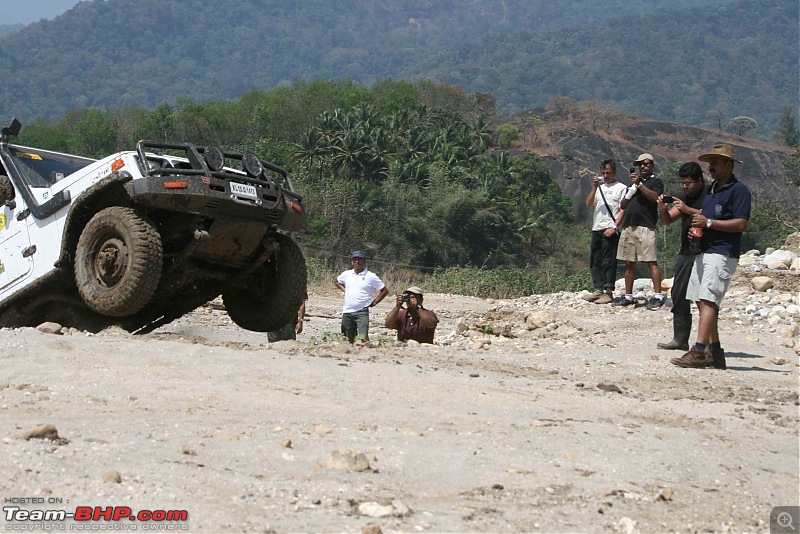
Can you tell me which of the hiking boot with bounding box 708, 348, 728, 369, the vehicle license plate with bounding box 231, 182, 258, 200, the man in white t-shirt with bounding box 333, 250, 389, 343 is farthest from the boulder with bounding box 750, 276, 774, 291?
the vehicle license plate with bounding box 231, 182, 258, 200

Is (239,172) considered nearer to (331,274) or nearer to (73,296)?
(73,296)

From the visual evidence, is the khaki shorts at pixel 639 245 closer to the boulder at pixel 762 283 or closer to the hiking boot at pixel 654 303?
the hiking boot at pixel 654 303

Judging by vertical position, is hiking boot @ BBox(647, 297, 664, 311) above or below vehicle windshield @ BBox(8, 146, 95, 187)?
below

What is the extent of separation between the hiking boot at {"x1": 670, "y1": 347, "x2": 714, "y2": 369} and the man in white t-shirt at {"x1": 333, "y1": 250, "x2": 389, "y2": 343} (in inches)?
139

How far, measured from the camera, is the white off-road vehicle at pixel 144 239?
8359 millimetres

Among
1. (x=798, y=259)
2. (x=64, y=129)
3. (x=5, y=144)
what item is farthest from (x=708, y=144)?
(x=5, y=144)

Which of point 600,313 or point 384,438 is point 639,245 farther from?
point 384,438

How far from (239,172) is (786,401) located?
185 inches

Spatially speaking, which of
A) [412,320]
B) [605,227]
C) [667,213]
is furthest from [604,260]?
[667,213]

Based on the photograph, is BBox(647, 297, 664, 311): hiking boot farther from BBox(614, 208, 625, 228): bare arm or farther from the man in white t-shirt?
the man in white t-shirt

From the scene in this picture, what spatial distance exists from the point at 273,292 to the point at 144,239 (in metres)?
1.78

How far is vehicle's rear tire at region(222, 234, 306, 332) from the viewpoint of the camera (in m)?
9.66

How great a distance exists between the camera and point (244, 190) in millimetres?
8648

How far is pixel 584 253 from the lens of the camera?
2613 inches
